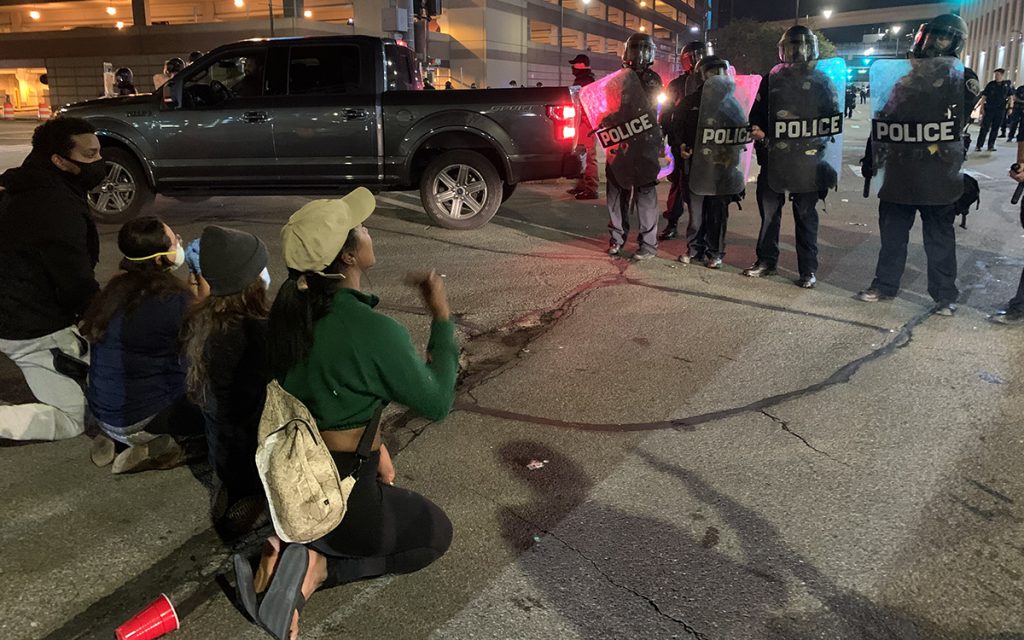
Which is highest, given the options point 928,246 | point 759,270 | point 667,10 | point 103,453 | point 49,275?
point 667,10

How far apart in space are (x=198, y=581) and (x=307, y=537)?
2.76 feet

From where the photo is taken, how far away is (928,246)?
607 centimetres

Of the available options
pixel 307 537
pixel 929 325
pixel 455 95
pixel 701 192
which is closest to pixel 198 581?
pixel 307 537

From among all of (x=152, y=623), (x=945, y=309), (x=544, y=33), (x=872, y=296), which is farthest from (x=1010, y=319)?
(x=544, y=33)

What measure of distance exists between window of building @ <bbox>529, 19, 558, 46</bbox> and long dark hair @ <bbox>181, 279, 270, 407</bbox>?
5691 cm

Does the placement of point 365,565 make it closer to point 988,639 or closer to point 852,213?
point 988,639

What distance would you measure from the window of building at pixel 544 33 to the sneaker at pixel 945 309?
54.1 metres

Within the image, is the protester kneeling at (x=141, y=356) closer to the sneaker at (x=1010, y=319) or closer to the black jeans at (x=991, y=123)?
the sneaker at (x=1010, y=319)

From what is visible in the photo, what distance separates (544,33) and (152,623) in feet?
202

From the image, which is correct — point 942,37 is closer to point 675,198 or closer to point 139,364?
point 675,198

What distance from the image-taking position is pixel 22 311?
12.8 ft

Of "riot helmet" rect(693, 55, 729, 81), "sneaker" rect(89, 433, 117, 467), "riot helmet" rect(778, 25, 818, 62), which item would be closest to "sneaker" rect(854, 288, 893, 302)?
"riot helmet" rect(778, 25, 818, 62)

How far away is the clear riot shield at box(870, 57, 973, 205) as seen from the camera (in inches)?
225

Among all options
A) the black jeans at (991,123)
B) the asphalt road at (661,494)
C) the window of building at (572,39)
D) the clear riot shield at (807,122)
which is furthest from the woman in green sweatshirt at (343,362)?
the window of building at (572,39)
